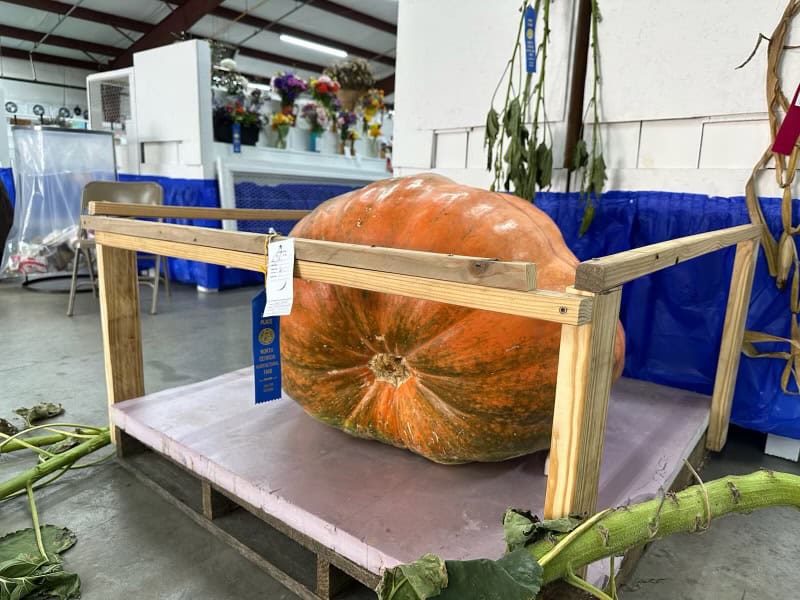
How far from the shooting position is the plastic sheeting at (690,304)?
1.92m

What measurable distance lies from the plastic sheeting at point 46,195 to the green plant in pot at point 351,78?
8.00ft

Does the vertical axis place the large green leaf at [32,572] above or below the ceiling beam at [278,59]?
below

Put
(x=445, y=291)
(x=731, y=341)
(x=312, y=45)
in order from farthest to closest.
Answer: (x=312, y=45), (x=731, y=341), (x=445, y=291)

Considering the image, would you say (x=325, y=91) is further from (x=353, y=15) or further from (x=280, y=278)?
(x=353, y=15)

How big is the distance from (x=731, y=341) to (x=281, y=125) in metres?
4.74

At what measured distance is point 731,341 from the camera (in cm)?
177

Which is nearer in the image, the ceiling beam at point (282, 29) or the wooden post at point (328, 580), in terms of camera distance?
the wooden post at point (328, 580)

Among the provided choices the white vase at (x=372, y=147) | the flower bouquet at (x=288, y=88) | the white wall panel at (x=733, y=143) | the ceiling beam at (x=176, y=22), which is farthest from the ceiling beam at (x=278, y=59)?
the white wall panel at (x=733, y=143)

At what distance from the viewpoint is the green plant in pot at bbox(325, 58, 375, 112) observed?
19.7ft

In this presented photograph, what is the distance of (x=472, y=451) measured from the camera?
1.22m

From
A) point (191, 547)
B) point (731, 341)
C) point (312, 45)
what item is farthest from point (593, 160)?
point (312, 45)

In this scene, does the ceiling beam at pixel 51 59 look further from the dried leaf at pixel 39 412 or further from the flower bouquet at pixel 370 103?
the dried leaf at pixel 39 412

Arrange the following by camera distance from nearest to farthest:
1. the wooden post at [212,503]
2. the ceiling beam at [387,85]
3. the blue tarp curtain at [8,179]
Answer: the wooden post at [212,503], the blue tarp curtain at [8,179], the ceiling beam at [387,85]

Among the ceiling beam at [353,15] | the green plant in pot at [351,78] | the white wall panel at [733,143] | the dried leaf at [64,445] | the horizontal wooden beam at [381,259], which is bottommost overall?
the dried leaf at [64,445]
